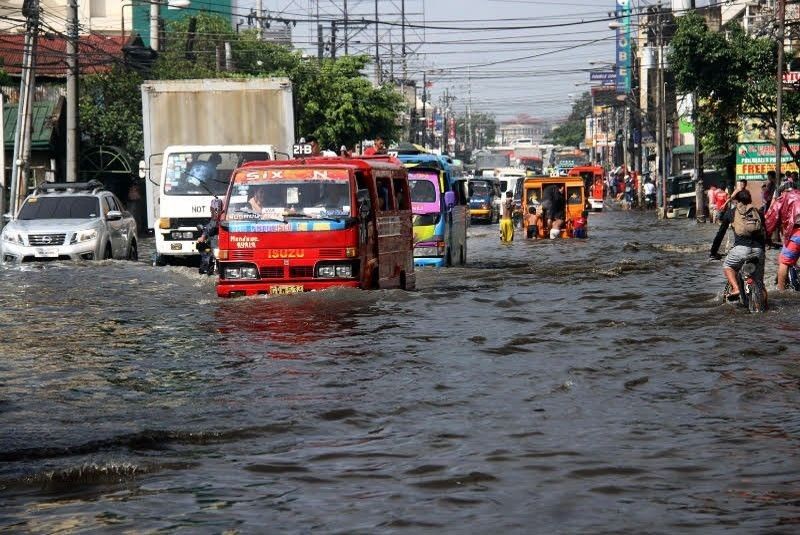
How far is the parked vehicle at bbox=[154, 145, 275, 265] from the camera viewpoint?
2477 cm

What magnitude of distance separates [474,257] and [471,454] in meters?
24.0

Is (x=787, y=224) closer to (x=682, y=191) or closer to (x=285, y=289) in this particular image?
(x=285, y=289)

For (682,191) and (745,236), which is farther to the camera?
(682,191)

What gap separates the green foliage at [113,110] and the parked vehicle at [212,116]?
75.5 ft

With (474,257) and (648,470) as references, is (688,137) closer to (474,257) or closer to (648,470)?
(474,257)

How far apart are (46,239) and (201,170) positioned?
2977 millimetres

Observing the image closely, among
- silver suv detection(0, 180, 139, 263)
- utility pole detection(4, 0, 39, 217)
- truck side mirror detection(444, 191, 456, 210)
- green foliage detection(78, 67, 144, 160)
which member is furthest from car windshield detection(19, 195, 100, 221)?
green foliage detection(78, 67, 144, 160)

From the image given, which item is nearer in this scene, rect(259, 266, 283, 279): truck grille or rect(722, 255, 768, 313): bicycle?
rect(722, 255, 768, 313): bicycle

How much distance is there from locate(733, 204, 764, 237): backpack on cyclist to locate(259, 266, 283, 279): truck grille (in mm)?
5209

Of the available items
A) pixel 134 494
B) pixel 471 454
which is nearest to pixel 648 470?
pixel 471 454

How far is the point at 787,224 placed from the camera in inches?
672

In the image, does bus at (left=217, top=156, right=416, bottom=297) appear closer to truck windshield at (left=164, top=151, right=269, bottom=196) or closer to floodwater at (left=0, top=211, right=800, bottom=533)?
floodwater at (left=0, top=211, right=800, bottom=533)

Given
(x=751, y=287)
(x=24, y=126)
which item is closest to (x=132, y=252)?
(x=24, y=126)

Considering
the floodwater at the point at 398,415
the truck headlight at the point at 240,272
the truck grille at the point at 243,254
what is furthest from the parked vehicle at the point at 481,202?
the truck grille at the point at 243,254
